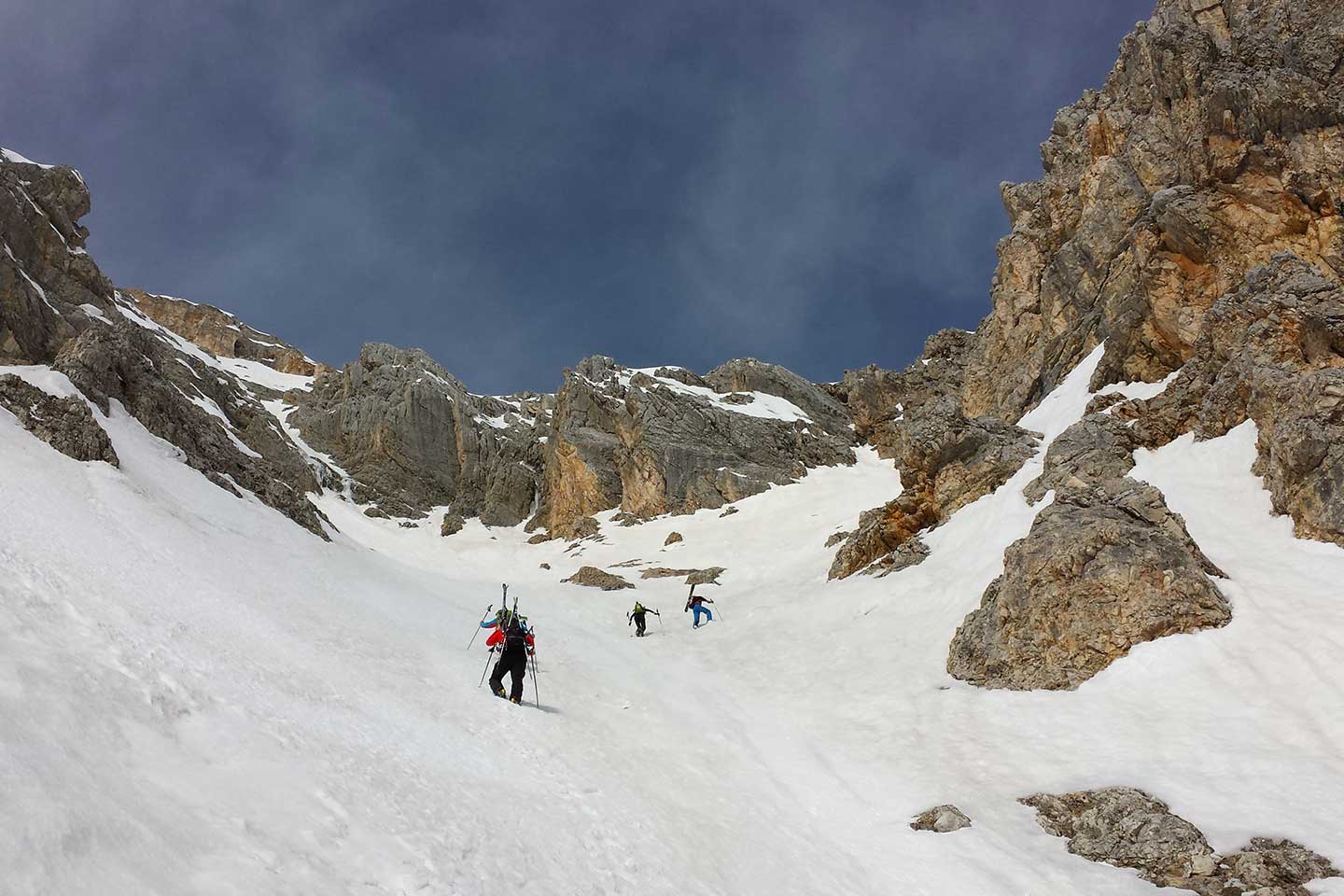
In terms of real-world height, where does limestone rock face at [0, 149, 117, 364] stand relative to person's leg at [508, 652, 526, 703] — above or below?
above

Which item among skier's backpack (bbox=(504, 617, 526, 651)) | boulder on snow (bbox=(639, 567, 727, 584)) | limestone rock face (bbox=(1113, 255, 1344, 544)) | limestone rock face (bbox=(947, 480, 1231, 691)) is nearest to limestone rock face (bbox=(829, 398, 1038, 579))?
limestone rock face (bbox=(1113, 255, 1344, 544))

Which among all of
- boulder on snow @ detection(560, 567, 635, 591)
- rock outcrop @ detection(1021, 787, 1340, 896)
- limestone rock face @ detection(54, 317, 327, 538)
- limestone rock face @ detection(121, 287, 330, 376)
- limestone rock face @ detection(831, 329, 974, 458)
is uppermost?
limestone rock face @ detection(121, 287, 330, 376)

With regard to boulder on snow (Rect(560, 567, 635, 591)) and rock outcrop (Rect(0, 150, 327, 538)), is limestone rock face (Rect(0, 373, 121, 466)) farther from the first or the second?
boulder on snow (Rect(560, 567, 635, 591))

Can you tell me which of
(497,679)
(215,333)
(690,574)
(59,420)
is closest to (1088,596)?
(497,679)

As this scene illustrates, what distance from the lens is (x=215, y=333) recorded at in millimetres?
153250

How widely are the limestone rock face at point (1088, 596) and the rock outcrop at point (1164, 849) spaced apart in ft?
16.5

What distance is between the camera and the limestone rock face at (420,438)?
287ft

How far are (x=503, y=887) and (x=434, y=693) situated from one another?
24.4 feet

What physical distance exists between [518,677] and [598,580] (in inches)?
1132

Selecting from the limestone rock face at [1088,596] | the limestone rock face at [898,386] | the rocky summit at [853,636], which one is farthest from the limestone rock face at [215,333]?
the limestone rock face at [1088,596]

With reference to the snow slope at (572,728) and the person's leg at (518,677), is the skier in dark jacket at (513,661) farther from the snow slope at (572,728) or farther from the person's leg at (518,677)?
→ the snow slope at (572,728)

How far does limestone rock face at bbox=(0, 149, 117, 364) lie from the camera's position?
1417 inches

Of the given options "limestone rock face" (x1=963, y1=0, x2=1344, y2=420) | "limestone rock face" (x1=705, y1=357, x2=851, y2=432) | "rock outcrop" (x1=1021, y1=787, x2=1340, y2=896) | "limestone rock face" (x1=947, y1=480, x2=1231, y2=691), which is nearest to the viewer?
"rock outcrop" (x1=1021, y1=787, x2=1340, y2=896)

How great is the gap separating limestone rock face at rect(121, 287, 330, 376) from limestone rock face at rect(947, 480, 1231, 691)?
153 m
